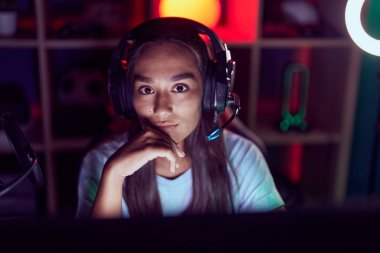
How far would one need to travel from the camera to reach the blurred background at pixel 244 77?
2102mm

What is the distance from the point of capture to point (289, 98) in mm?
2398

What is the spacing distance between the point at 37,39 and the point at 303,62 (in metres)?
1.11

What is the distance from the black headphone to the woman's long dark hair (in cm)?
2

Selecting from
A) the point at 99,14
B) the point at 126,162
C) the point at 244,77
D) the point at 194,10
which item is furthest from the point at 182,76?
the point at 99,14

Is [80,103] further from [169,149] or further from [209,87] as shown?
[169,149]

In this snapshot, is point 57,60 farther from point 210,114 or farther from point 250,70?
point 210,114

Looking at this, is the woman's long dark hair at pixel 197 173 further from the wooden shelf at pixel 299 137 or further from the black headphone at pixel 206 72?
the wooden shelf at pixel 299 137

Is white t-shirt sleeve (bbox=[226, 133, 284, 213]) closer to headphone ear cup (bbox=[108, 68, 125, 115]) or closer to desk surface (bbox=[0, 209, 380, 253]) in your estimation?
headphone ear cup (bbox=[108, 68, 125, 115])

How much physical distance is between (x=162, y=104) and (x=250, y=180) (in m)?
0.30

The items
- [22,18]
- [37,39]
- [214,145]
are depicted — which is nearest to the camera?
[214,145]

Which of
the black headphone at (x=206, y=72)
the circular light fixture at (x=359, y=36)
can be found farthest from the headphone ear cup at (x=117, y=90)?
the circular light fixture at (x=359, y=36)

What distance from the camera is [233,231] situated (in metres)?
0.58

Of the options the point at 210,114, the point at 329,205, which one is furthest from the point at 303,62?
the point at 329,205

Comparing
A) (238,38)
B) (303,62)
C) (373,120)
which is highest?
(238,38)
